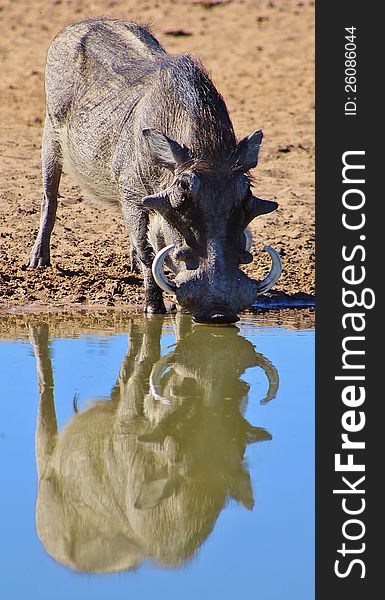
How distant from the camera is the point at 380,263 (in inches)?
223

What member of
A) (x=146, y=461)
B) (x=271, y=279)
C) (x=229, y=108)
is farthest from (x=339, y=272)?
(x=229, y=108)

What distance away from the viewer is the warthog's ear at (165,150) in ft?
18.3

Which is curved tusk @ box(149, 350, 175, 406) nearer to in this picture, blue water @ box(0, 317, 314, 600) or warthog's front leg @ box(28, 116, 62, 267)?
blue water @ box(0, 317, 314, 600)

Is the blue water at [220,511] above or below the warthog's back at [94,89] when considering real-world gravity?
below

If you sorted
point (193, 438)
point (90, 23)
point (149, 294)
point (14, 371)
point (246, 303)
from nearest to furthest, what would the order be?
point (193, 438), point (14, 371), point (246, 303), point (149, 294), point (90, 23)

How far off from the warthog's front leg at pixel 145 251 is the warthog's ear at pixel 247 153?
0.76 m

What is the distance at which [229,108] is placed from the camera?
11445 millimetres

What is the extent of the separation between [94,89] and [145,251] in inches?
52.6

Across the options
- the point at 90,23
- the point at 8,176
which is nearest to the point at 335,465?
the point at 90,23

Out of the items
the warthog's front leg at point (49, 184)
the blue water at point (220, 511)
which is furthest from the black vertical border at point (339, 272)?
the warthog's front leg at point (49, 184)

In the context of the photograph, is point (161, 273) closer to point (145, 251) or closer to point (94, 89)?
point (145, 251)

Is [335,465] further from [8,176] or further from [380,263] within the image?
[8,176]

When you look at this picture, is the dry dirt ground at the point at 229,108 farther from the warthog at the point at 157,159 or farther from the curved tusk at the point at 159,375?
the curved tusk at the point at 159,375

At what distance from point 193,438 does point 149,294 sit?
2.29m
